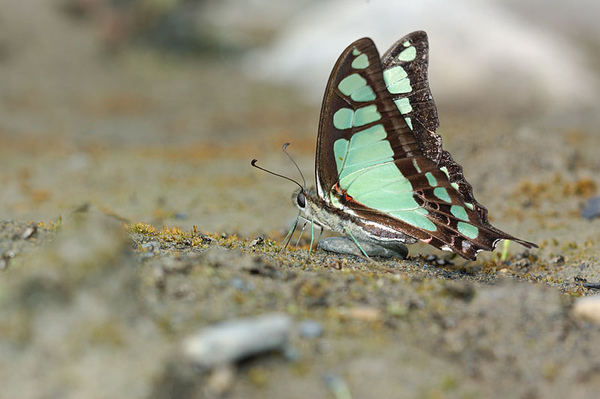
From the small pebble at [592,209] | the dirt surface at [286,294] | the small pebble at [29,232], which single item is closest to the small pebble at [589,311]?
the dirt surface at [286,294]

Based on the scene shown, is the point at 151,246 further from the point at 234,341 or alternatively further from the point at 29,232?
the point at 234,341

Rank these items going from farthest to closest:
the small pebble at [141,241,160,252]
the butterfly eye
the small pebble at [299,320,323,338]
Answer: the butterfly eye, the small pebble at [141,241,160,252], the small pebble at [299,320,323,338]

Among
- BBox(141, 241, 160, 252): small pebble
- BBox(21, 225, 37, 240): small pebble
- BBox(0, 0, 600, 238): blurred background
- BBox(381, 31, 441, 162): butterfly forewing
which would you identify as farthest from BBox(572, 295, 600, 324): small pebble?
BBox(0, 0, 600, 238): blurred background

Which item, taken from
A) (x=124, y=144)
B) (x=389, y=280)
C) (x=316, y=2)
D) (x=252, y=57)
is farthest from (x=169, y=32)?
(x=389, y=280)

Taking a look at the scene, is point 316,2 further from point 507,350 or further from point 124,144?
point 507,350

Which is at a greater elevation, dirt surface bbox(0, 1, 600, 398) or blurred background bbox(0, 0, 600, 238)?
blurred background bbox(0, 0, 600, 238)

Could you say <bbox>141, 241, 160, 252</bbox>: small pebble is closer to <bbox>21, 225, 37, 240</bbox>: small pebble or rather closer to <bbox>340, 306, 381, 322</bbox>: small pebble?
<bbox>21, 225, 37, 240</bbox>: small pebble
